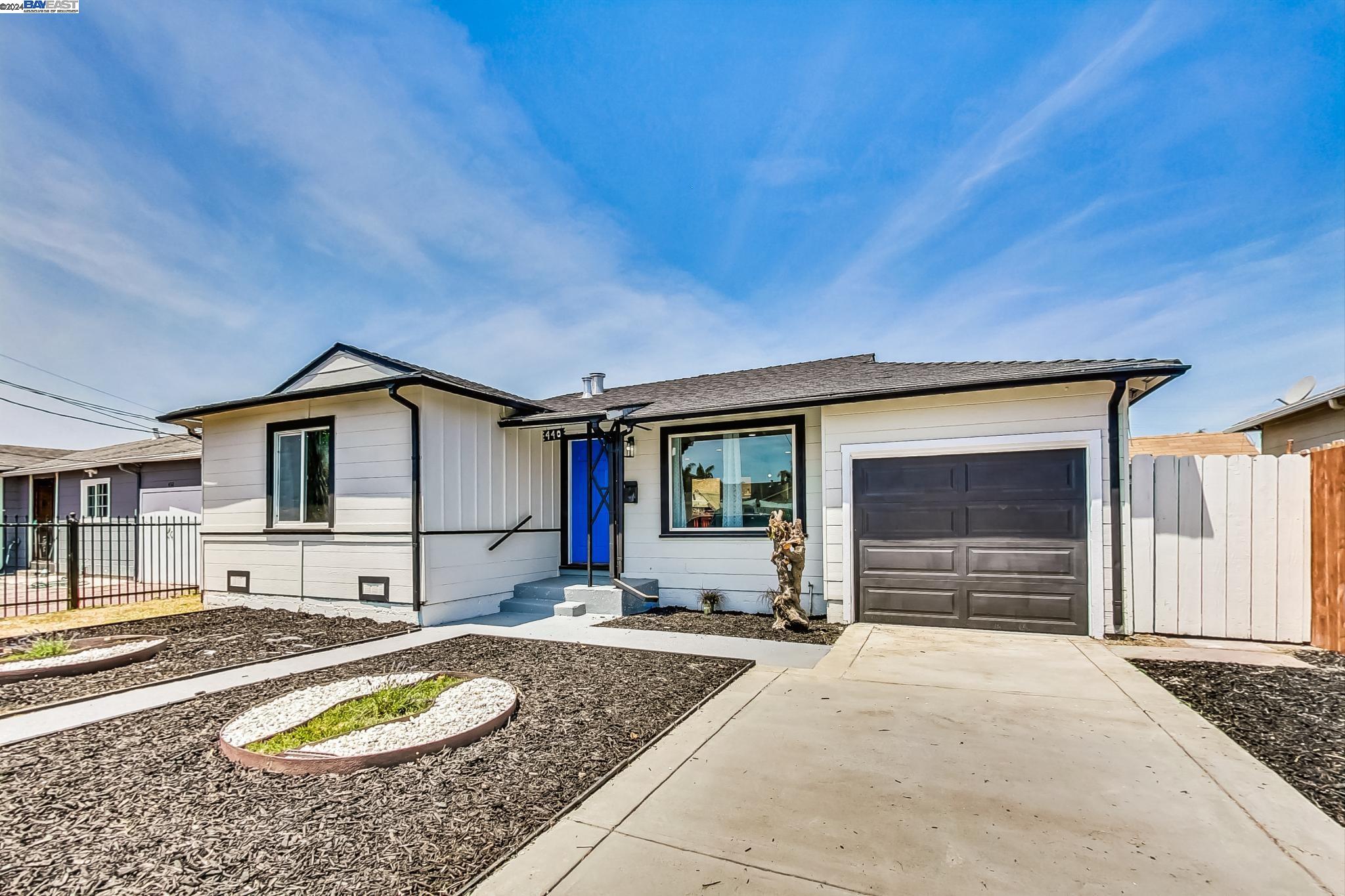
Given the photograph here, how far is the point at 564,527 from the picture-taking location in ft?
30.6

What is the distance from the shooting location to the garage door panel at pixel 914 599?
6391mm

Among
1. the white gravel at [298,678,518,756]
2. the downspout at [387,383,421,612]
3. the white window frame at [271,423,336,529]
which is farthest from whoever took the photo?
the white window frame at [271,423,336,529]

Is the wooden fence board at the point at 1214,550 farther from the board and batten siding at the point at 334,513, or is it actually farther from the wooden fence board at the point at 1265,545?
the board and batten siding at the point at 334,513

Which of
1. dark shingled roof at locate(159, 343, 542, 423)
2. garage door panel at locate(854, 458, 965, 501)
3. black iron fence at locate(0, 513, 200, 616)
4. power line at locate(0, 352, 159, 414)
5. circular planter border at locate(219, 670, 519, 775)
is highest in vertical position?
power line at locate(0, 352, 159, 414)

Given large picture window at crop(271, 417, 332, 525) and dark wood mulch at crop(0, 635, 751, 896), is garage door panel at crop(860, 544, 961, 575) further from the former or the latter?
large picture window at crop(271, 417, 332, 525)

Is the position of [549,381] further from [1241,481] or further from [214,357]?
[1241,481]

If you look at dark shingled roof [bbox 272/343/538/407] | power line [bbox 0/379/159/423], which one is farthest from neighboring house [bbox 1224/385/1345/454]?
power line [bbox 0/379/159/423]

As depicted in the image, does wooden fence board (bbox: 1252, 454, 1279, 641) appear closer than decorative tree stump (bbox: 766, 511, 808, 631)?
Yes

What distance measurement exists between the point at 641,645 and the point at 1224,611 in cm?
577

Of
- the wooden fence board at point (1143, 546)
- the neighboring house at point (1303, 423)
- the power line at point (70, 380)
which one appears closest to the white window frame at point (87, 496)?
the power line at point (70, 380)

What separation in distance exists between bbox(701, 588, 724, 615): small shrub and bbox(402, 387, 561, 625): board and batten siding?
270 cm

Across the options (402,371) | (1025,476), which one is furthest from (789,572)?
(402,371)

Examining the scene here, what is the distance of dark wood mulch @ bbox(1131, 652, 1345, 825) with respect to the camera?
2.92 metres

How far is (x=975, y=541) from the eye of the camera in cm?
625
